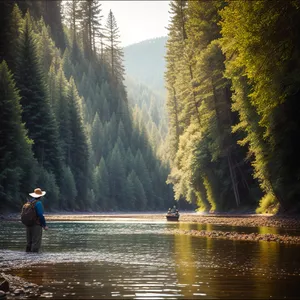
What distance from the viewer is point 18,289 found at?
9062 millimetres

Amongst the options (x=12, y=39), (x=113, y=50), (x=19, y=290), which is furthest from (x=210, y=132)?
(x=113, y=50)

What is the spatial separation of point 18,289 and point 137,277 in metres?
2.57

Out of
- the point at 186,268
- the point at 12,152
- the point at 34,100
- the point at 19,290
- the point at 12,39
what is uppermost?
the point at 12,39

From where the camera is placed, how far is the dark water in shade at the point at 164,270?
9.13m

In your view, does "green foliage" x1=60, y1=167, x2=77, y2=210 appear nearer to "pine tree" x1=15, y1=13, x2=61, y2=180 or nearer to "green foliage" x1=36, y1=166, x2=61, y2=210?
"pine tree" x1=15, y1=13, x2=61, y2=180

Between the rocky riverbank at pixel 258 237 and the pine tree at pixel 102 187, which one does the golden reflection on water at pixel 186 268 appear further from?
the pine tree at pixel 102 187

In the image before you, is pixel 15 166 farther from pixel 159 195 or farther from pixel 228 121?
pixel 159 195

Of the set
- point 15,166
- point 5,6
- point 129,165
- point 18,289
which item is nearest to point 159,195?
point 129,165

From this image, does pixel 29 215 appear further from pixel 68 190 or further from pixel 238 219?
pixel 68 190

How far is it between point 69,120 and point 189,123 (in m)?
24.0

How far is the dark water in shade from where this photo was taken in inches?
360

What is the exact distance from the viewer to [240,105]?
121 ft

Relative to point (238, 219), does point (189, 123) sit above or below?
above

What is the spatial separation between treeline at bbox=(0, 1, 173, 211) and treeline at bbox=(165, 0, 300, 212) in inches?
611
